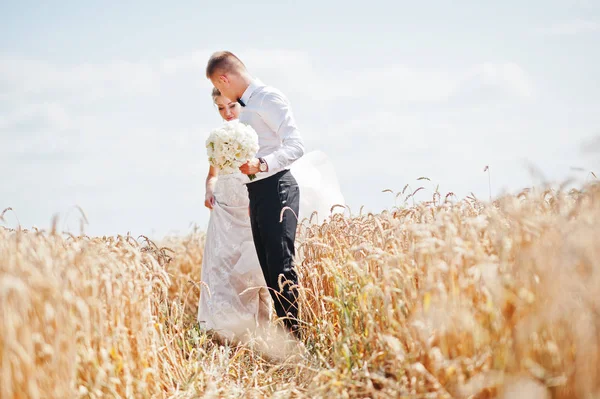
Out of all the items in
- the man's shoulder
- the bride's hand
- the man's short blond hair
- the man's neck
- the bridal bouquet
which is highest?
the man's short blond hair

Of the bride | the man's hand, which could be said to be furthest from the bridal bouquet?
the bride

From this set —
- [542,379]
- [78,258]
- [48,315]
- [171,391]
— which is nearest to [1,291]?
[48,315]

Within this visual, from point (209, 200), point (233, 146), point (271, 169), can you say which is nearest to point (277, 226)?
point (271, 169)

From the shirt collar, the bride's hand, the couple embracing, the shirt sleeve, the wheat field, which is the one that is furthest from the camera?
the bride's hand

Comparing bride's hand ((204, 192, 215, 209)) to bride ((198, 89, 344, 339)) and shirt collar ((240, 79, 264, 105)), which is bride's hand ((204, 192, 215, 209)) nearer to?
bride ((198, 89, 344, 339))

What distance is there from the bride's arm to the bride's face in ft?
1.93

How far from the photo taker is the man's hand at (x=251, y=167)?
421cm

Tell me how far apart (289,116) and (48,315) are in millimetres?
2595

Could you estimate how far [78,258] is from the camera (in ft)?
9.83

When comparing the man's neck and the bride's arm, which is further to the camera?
the bride's arm

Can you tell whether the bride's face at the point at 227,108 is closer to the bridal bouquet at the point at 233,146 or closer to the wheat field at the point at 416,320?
the bridal bouquet at the point at 233,146

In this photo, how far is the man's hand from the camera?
4.21m

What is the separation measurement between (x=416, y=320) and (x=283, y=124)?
7.43 feet

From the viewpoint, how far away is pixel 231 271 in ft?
17.8
